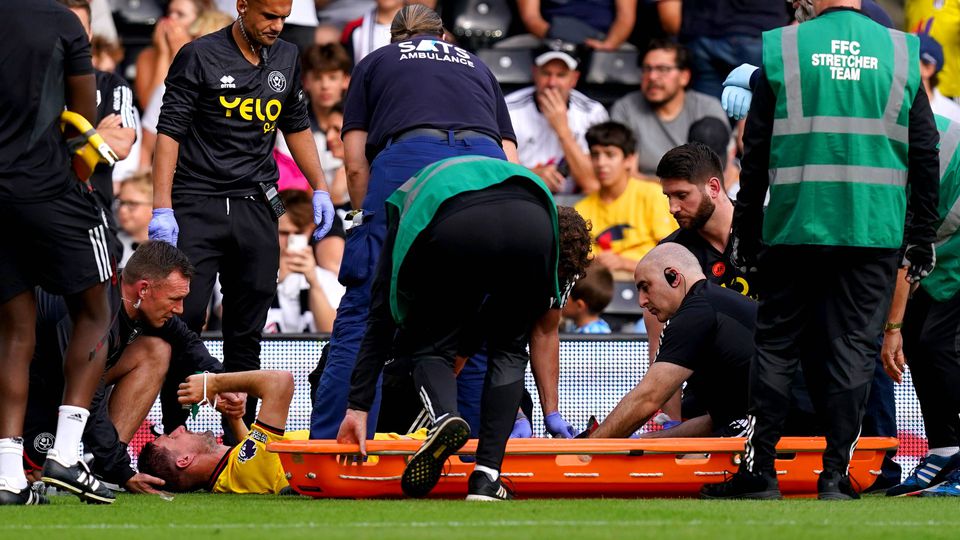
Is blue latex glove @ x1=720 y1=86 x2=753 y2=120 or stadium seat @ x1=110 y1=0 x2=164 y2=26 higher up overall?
stadium seat @ x1=110 y1=0 x2=164 y2=26

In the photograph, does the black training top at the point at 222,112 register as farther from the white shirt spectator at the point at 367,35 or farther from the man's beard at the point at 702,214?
the white shirt spectator at the point at 367,35

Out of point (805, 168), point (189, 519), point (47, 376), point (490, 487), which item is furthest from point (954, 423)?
point (47, 376)

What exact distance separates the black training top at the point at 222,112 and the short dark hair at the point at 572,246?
181 cm

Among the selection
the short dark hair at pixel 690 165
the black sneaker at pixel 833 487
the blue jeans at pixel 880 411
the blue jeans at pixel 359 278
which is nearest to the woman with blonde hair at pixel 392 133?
the blue jeans at pixel 359 278

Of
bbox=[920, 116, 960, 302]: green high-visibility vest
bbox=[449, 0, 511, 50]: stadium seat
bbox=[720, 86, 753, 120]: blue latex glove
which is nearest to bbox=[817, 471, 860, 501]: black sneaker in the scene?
bbox=[920, 116, 960, 302]: green high-visibility vest

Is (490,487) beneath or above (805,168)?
beneath

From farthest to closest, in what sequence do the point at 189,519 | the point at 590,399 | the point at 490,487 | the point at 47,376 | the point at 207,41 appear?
1. the point at 590,399
2. the point at 207,41
3. the point at 47,376
4. the point at 490,487
5. the point at 189,519

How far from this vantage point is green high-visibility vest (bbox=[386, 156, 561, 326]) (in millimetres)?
5301

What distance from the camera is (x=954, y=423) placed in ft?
21.4

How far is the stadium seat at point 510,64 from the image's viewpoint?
11.4 metres

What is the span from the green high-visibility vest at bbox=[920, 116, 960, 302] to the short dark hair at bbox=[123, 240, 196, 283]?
127 inches

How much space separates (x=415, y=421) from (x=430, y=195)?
1665 millimetres

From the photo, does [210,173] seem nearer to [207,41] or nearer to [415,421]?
[207,41]

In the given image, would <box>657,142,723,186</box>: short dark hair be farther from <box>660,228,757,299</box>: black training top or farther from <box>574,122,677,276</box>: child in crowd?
<box>574,122,677,276</box>: child in crowd
